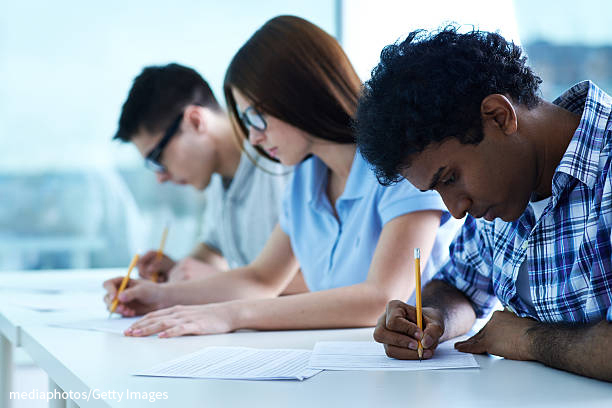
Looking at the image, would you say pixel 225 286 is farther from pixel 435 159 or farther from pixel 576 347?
pixel 576 347

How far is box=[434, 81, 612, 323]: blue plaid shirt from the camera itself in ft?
3.32

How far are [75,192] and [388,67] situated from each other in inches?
103

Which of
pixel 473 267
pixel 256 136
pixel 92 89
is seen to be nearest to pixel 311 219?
pixel 256 136

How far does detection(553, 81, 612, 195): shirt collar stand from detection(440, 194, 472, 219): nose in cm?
13

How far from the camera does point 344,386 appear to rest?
3.13 ft

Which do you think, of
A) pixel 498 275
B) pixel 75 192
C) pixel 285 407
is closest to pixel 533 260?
pixel 498 275

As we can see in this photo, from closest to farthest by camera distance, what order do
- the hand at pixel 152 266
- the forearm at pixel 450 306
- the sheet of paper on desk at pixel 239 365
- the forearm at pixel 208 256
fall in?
the sheet of paper on desk at pixel 239 365 → the forearm at pixel 450 306 → the hand at pixel 152 266 → the forearm at pixel 208 256

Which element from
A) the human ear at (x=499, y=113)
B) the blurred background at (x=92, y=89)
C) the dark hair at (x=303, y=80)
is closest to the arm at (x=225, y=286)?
the dark hair at (x=303, y=80)

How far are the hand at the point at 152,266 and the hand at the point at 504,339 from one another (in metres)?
1.43

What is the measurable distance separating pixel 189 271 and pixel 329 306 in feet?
3.09

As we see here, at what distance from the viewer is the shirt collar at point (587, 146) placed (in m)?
1.03

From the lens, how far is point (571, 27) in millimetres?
3090

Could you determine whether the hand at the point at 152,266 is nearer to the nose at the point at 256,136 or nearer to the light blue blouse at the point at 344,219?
the light blue blouse at the point at 344,219

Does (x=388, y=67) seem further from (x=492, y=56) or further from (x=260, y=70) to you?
(x=260, y=70)
